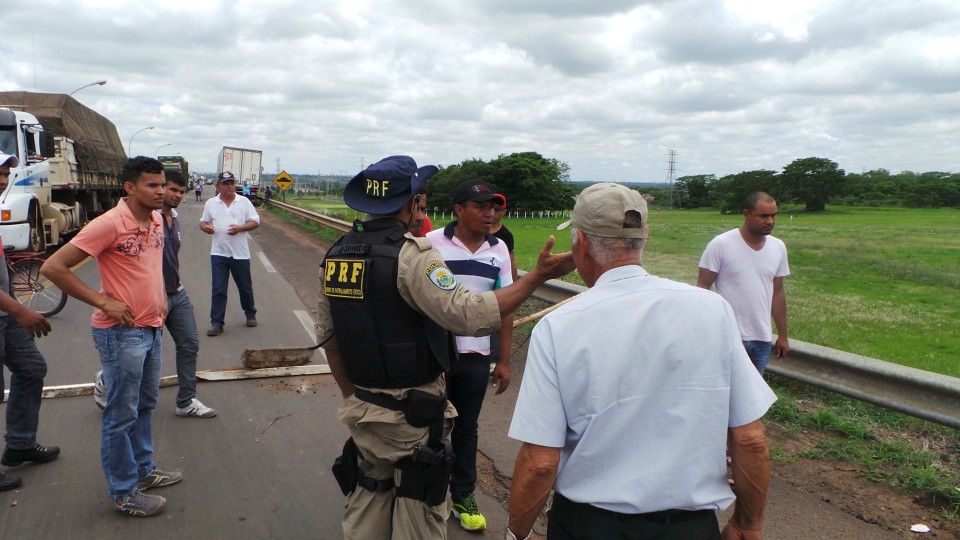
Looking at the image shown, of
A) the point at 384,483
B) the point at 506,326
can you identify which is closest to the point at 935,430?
the point at 506,326

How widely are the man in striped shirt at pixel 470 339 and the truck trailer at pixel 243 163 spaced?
43763 millimetres

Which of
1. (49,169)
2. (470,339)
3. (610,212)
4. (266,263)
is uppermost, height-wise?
(49,169)

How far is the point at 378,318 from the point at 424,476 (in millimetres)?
646

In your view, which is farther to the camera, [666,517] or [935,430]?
[935,430]

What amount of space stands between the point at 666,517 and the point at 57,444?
4.50 meters

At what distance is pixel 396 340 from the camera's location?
2447 mm

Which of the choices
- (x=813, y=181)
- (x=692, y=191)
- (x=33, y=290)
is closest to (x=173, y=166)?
A: (x=33, y=290)

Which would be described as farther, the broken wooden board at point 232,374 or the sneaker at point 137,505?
the broken wooden board at point 232,374

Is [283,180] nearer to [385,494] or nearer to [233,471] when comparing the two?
[233,471]


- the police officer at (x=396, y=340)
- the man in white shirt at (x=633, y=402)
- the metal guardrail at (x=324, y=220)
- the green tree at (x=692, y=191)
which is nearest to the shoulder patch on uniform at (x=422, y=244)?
the police officer at (x=396, y=340)

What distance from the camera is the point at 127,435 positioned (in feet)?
11.8

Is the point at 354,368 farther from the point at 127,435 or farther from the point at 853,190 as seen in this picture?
the point at 853,190

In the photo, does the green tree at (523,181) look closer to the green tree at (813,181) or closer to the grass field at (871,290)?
the green tree at (813,181)

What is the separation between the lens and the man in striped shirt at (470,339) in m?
3.58
